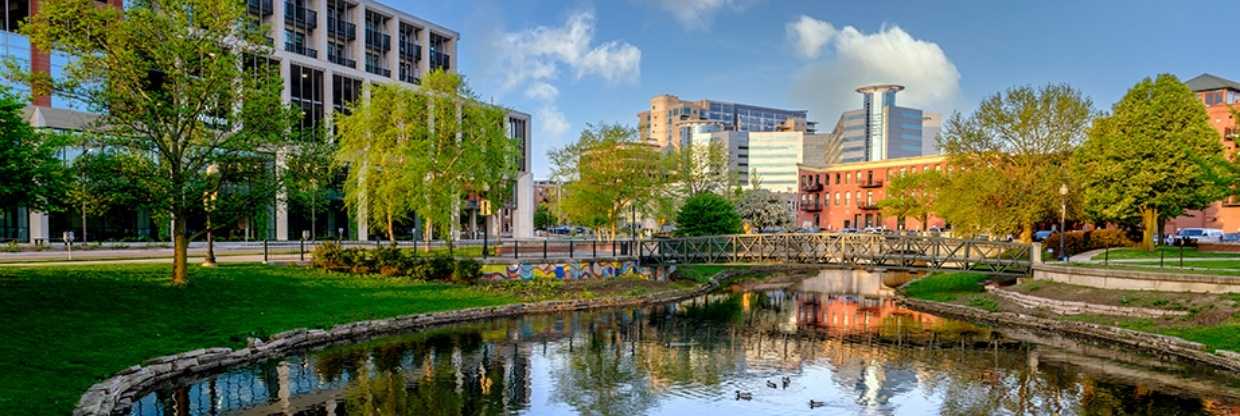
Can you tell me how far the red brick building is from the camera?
338 ft

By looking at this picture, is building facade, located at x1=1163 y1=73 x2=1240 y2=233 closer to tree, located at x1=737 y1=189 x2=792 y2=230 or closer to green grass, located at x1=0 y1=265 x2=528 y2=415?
tree, located at x1=737 y1=189 x2=792 y2=230

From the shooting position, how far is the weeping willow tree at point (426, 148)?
42009 mm

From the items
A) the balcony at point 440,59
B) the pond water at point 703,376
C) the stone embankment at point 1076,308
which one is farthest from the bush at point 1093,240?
the balcony at point 440,59

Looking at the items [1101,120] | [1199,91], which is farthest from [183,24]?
[1199,91]

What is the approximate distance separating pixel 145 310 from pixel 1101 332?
34.5 m

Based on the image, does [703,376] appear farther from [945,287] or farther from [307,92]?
[307,92]

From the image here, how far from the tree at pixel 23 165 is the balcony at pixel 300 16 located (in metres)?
46.1

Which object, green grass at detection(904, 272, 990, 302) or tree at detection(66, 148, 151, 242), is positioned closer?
tree at detection(66, 148, 151, 242)

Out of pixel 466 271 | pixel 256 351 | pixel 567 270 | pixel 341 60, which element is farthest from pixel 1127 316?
pixel 341 60

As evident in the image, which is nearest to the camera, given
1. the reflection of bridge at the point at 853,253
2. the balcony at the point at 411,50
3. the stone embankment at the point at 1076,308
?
the stone embankment at the point at 1076,308

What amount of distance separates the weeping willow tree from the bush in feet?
119

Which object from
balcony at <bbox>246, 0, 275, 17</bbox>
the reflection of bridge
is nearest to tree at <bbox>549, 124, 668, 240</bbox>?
the reflection of bridge

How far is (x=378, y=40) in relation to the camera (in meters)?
77.2

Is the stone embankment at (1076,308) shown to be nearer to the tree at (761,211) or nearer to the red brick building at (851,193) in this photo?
the tree at (761,211)
